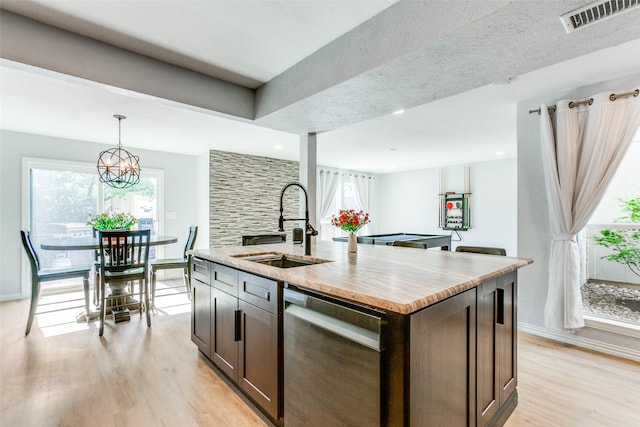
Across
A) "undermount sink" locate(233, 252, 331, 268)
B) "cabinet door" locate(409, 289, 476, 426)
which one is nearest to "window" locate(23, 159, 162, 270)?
"undermount sink" locate(233, 252, 331, 268)

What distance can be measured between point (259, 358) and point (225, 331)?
18.5 inches

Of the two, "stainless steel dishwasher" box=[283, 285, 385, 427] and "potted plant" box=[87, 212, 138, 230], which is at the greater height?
"potted plant" box=[87, 212, 138, 230]

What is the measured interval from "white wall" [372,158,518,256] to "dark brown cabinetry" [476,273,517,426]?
5.11 m

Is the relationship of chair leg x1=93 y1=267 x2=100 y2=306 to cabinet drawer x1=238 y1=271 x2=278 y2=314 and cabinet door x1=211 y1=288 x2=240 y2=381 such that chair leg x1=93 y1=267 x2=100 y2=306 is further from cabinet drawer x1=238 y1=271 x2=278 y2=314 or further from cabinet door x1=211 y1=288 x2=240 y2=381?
cabinet drawer x1=238 y1=271 x2=278 y2=314

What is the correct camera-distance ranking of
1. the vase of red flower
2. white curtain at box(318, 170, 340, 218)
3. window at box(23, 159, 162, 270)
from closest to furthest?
the vase of red flower < window at box(23, 159, 162, 270) < white curtain at box(318, 170, 340, 218)

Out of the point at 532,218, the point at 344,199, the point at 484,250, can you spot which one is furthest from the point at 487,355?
the point at 344,199

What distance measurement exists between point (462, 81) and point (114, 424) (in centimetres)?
316

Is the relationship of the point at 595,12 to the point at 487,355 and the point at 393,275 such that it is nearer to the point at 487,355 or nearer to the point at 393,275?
the point at 393,275

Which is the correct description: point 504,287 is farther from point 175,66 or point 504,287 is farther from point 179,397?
point 175,66

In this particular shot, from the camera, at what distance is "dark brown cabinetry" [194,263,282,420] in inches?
67.2

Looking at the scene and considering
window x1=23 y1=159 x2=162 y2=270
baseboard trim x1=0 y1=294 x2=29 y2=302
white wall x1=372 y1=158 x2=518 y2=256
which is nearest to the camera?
baseboard trim x1=0 y1=294 x2=29 y2=302

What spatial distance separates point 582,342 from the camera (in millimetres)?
2859

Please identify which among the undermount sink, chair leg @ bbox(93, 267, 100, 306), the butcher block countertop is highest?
the butcher block countertop

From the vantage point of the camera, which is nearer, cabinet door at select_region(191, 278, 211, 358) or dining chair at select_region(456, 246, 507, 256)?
cabinet door at select_region(191, 278, 211, 358)
